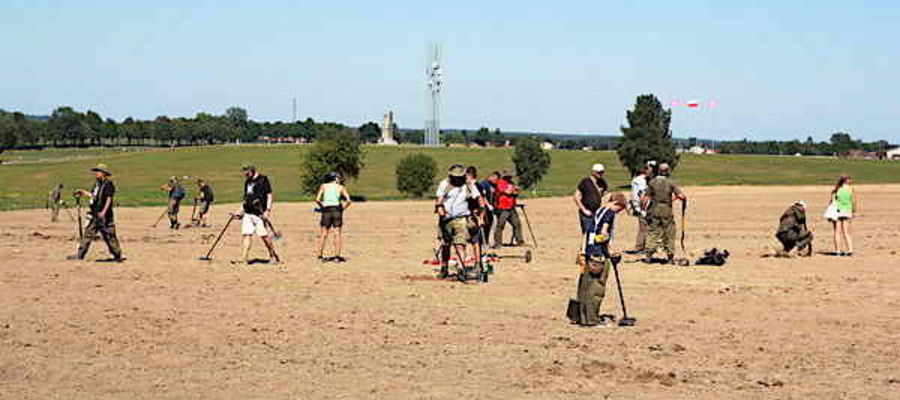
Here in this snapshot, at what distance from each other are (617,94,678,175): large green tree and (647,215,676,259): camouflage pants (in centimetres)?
7324

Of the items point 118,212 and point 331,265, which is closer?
point 331,265

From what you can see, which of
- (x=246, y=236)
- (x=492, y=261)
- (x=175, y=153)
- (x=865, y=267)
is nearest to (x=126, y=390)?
(x=246, y=236)

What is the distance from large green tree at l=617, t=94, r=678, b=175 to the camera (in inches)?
3644

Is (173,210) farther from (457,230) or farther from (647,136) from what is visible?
(647,136)

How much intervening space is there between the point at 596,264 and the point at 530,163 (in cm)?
7828

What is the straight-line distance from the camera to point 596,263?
507 inches

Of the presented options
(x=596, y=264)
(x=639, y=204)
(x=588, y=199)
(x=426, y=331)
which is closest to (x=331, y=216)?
(x=588, y=199)

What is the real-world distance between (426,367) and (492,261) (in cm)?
959

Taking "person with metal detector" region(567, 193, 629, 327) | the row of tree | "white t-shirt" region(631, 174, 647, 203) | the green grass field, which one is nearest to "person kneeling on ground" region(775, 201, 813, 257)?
"white t-shirt" region(631, 174, 647, 203)

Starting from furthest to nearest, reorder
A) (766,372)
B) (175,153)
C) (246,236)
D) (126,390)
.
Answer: (175,153)
(246,236)
(766,372)
(126,390)

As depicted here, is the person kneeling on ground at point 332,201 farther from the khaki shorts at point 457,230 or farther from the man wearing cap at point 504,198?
the man wearing cap at point 504,198

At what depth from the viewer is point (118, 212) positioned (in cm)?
4081

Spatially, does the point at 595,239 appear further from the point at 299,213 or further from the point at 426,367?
the point at 299,213

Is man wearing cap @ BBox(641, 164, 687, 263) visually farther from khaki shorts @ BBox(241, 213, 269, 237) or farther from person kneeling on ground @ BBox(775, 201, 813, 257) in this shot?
khaki shorts @ BBox(241, 213, 269, 237)
